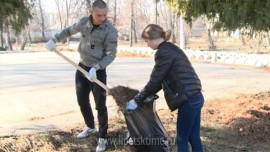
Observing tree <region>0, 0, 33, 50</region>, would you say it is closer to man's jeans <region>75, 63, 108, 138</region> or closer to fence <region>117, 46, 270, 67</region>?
man's jeans <region>75, 63, 108, 138</region>

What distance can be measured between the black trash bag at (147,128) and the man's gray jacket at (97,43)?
685 mm

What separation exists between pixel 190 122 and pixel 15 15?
2.09 meters

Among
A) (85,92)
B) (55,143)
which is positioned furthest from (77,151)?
(85,92)

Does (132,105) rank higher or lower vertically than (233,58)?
higher

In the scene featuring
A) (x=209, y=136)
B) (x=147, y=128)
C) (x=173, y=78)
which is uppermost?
(x=173, y=78)

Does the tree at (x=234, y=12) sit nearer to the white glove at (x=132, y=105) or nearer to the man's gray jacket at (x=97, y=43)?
the man's gray jacket at (x=97, y=43)

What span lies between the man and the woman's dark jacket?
80cm

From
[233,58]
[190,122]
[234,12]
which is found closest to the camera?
[190,122]

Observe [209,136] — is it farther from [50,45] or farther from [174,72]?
[50,45]

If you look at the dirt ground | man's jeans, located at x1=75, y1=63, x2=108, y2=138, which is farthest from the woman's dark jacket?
the dirt ground

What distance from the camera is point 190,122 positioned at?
3576mm

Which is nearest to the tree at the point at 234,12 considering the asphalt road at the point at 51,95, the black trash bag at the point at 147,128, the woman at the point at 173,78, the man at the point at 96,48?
the asphalt road at the point at 51,95

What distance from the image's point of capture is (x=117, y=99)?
401 cm

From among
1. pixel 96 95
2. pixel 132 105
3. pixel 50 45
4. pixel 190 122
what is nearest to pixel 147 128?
pixel 132 105
